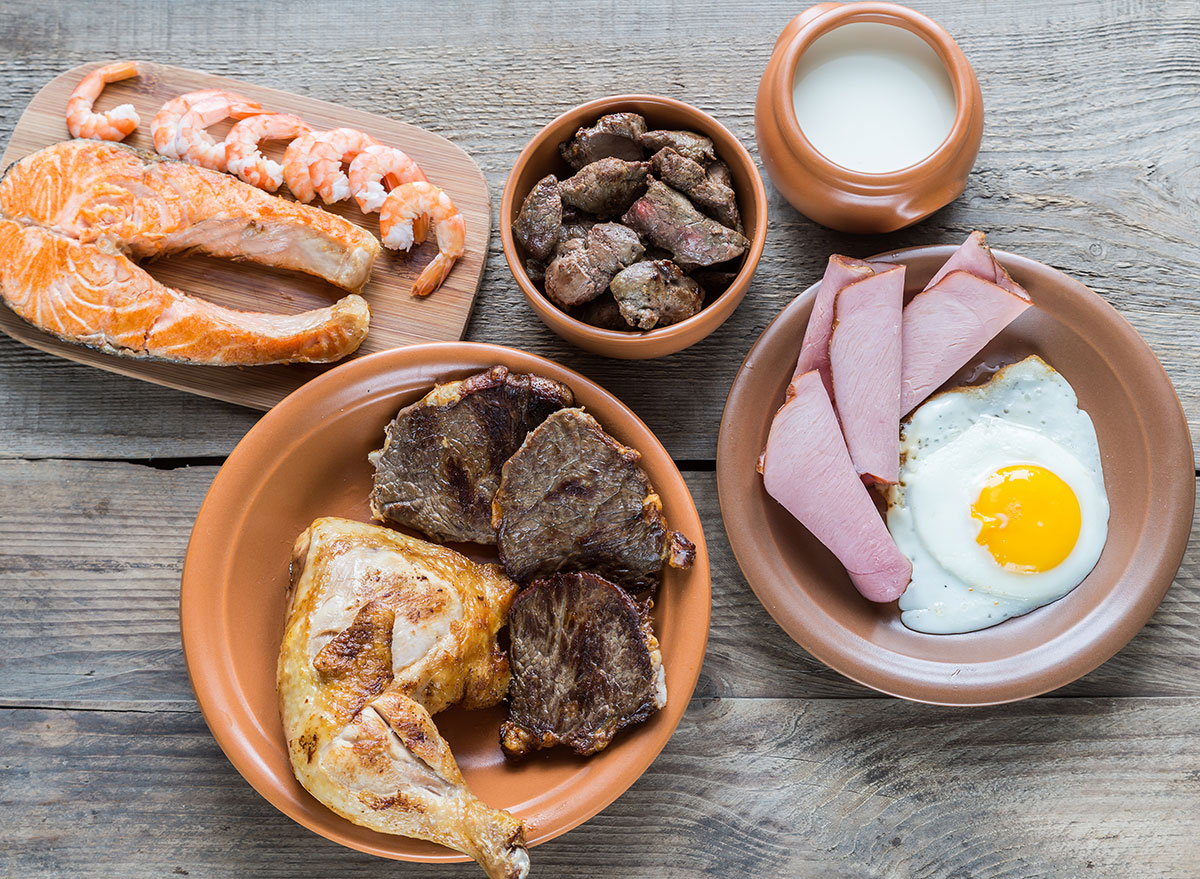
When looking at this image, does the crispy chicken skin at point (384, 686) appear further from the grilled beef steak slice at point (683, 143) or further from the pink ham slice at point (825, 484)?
the grilled beef steak slice at point (683, 143)

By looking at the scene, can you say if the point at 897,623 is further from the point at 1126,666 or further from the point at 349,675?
the point at 349,675

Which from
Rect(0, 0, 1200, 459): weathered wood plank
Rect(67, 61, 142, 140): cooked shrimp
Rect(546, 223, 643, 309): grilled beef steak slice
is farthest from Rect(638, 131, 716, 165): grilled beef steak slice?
Rect(67, 61, 142, 140): cooked shrimp

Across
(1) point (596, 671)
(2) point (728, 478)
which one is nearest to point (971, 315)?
(2) point (728, 478)

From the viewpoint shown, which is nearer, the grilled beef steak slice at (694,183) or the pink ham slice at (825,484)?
the grilled beef steak slice at (694,183)

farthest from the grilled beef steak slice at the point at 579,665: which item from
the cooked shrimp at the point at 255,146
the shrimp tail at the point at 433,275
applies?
the cooked shrimp at the point at 255,146

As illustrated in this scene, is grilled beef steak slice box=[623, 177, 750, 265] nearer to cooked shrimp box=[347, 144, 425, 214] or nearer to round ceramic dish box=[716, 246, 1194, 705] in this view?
round ceramic dish box=[716, 246, 1194, 705]
